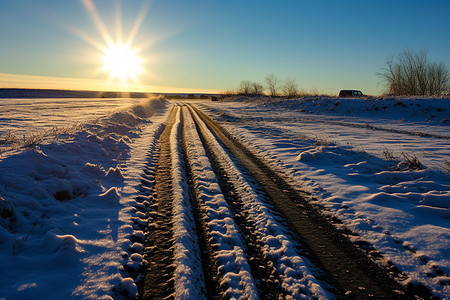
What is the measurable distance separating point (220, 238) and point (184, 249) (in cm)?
55

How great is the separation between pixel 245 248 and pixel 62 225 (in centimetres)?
274

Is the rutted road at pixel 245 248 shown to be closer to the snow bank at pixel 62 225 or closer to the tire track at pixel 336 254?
the tire track at pixel 336 254

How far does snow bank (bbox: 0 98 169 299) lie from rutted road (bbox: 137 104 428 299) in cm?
42

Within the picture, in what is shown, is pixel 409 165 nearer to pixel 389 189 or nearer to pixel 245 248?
pixel 389 189

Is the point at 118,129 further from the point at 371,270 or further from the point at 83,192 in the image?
the point at 371,270

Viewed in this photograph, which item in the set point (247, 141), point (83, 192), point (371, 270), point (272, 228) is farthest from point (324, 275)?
point (247, 141)

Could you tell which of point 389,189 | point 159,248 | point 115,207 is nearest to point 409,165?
point 389,189

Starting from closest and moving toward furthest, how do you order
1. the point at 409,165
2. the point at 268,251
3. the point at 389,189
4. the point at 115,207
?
the point at 268,251 < the point at 115,207 < the point at 389,189 < the point at 409,165

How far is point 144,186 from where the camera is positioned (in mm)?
5594

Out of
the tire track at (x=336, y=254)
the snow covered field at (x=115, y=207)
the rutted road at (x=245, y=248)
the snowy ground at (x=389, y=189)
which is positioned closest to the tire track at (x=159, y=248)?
the rutted road at (x=245, y=248)

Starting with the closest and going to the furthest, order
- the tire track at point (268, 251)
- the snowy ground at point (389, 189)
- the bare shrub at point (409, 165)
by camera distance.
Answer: the tire track at point (268, 251) → the snowy ground at point (389, 189) → the bare shrub at point (409, 165)

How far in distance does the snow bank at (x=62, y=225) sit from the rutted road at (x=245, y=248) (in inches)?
16.6

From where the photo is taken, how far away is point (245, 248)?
3.28m

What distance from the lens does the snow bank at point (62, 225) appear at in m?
2.59
